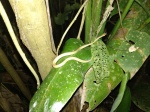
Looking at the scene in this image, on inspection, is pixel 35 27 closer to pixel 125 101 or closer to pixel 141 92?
pixel 125 101

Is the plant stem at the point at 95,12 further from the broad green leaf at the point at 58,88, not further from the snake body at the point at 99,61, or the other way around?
the broad green leaf at the point at 58,88

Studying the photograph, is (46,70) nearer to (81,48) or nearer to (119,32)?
(81,48)

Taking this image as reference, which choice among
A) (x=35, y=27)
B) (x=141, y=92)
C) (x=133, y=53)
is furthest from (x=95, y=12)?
(x=141, y=92)

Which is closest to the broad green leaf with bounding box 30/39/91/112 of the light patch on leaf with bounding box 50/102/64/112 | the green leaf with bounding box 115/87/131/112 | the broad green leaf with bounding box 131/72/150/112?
the light patch on leaf with bounding box 50/102/64/112

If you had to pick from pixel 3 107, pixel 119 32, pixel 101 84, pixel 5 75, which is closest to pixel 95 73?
pixel 101 84

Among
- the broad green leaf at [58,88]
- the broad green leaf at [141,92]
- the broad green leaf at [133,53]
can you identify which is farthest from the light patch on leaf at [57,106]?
the broad green leaf at [141,92]

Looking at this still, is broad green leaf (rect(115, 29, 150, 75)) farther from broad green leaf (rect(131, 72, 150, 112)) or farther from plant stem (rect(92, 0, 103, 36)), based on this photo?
broad green leaf (rect(131, 72, 150, 112))
